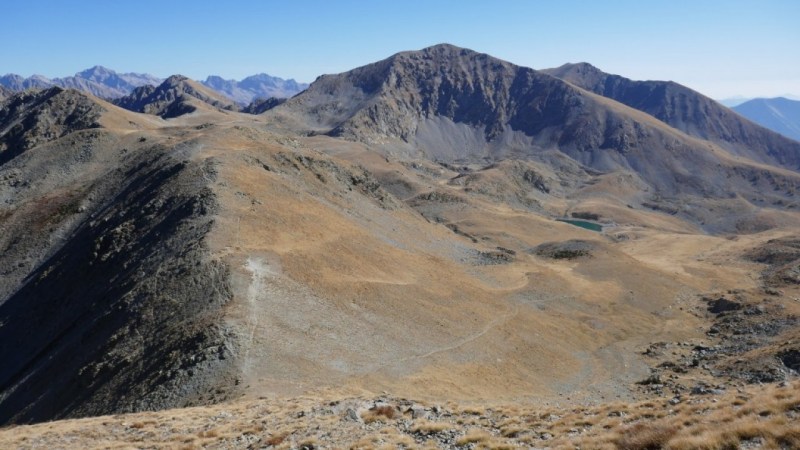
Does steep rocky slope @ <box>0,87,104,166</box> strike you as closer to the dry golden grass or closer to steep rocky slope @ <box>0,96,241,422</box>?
steep rocky slope @ <box>0,96,241,422</box>

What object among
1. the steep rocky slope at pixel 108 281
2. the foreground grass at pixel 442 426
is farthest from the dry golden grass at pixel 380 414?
the steep rocky slope at pixel 108 281

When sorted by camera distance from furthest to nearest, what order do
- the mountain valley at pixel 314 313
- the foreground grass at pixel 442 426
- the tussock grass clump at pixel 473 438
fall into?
the mountain valley at pixel 314 313 → the tussock grass clump at pixel 473 438 → the foreground grass at pixel 442 426

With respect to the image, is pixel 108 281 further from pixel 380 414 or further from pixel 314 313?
pixel 380 414

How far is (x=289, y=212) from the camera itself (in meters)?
70.6

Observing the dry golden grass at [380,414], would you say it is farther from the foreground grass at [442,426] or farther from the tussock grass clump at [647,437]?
the tussock grass clump at [647,437]

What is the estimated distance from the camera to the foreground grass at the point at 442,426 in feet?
53.7

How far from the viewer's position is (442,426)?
22953mm

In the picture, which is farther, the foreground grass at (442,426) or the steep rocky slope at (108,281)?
the steep rocky slope at (108,281)

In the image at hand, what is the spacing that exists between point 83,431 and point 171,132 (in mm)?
101458

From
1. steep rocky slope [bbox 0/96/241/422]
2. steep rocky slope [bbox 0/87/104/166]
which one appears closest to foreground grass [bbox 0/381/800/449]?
steep rocky slope [bbox 0/96/241/422]

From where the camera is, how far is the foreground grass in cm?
1638

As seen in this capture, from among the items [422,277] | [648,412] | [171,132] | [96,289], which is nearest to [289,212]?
[422,277]

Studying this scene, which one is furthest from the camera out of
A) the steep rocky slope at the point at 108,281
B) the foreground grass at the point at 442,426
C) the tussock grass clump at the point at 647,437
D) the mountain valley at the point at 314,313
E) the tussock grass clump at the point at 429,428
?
the steep rocky slope at the point at 108,281

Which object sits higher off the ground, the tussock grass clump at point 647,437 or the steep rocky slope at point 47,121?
the steep rocky slope at point 47,121
